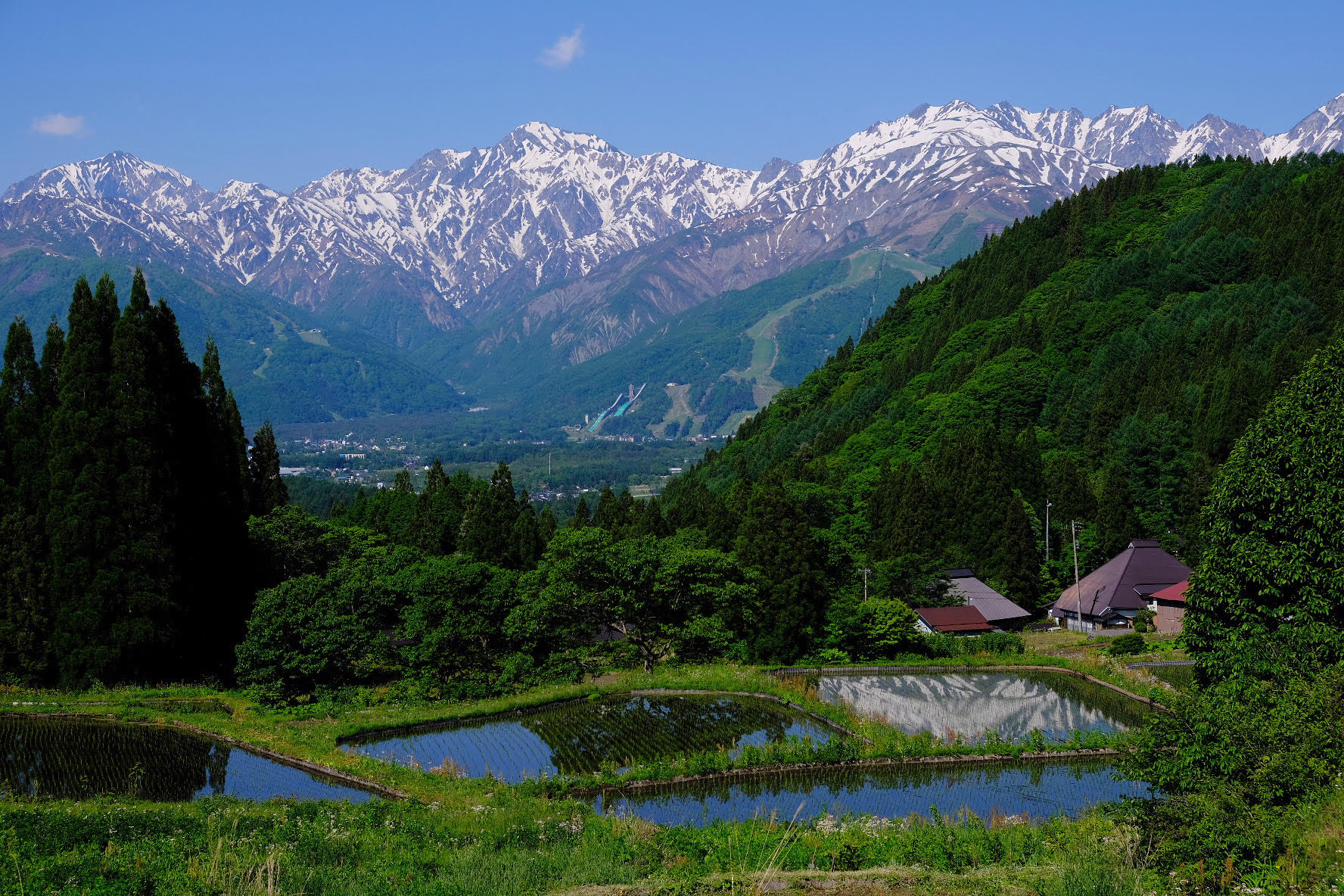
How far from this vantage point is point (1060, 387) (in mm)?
92312

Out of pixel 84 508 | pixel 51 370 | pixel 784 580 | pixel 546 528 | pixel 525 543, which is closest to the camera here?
pixel 84 508

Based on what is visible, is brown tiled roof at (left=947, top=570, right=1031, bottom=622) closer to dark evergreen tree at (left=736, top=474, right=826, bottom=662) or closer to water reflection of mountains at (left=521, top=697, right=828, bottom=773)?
dark evergreen tree at (left=736, top=474, right=826, bottom=662)

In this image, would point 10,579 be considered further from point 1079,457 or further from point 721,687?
point 1079,457

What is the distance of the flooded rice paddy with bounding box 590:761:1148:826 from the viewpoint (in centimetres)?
2130

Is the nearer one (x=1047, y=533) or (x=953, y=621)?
(x=953, y=621)

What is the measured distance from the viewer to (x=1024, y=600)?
203 ft

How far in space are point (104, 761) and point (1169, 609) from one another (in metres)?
48.3

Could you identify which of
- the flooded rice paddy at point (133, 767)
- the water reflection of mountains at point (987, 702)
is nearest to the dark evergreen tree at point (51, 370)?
the flooded rice paddy at point (133, 767)

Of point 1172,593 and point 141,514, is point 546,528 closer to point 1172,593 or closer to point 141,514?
point 141,514

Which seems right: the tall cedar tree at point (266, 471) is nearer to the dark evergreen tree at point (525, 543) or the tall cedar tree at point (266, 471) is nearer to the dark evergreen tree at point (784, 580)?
the dark evergreen tree at point (525, 543)

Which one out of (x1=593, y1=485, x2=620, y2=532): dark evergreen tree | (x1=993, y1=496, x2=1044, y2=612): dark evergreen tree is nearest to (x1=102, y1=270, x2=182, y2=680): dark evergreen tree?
(x1=593, y1=485, x2=620, y2=532): dark evergreen tree

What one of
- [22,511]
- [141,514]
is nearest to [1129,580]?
[141,514]

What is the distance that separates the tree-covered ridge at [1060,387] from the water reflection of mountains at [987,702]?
7.73 metres

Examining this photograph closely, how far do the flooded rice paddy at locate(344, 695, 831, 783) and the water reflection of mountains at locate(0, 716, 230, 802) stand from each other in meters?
4.24
